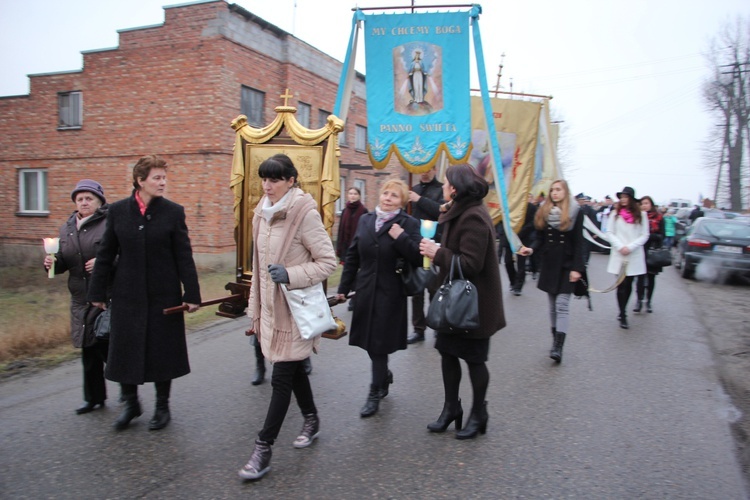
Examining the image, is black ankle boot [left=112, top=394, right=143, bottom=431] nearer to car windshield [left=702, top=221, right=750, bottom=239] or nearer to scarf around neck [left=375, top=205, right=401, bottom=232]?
scarf around neck [left=375, top=205, right=401, bottom=232]

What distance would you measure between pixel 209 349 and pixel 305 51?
14568 millimetres

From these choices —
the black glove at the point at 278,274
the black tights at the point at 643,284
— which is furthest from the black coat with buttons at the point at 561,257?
the black glove at the point at 278,274

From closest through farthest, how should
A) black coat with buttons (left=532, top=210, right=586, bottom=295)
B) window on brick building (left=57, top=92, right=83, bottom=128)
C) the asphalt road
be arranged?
1. the asphalt road
2. black coat with buttons (left=532, top=210, right=586, bottom=295)
3. window on brick building (left=57, top=92, right=83, bottom=128)

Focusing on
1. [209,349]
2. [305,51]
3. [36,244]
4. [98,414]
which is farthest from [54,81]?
[98,414]

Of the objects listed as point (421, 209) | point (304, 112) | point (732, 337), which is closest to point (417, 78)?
point (421, 209)

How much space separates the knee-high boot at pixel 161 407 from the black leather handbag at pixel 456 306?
206cm

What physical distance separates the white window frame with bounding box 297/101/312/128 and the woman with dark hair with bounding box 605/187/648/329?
13.4m

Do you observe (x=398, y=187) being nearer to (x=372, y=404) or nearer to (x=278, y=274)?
(x=278, y=274)

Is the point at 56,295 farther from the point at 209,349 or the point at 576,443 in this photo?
the point at 576,443

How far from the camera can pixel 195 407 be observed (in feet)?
15.5

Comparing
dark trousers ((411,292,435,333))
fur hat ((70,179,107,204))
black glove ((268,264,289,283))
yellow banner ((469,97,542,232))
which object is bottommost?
dark trousers ((411,292,435,333))

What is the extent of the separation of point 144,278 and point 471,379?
2.44 metres

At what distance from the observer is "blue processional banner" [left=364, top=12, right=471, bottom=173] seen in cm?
705

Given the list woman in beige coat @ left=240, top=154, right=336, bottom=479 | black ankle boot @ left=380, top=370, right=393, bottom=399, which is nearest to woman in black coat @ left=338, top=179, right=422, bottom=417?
black ankle boot @ left=380, top=370, right=393, bottom=399
